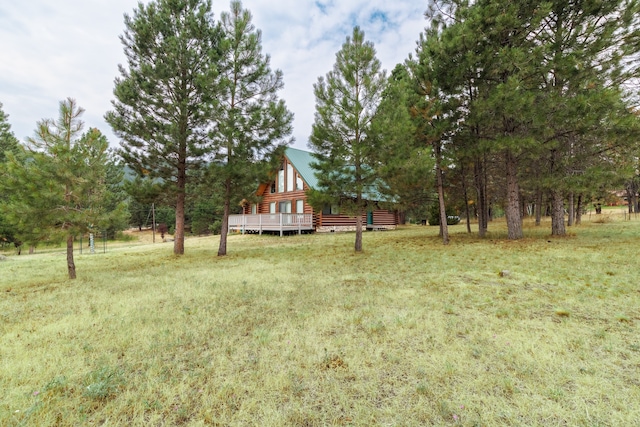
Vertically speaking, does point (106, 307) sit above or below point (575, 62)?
below

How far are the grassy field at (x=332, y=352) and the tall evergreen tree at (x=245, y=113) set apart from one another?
604cm

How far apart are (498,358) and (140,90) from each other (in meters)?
13.7

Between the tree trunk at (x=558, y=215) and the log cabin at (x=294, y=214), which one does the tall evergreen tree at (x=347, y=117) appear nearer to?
the tree trunk at (x=558, y=215)

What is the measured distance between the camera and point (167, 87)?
447 inches

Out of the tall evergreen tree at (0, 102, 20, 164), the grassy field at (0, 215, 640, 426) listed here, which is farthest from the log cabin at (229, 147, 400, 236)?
the tall evergreen tree at (0, 102, 20, 164)

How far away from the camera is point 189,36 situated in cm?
1129

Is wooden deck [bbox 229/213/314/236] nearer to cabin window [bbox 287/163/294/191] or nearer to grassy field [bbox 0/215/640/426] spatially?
cabin window [bbox 287/163/294/191]

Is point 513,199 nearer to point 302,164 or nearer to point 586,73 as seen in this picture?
point 586,73

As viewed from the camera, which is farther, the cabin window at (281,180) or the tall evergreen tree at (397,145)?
the cabin window at (281,180)

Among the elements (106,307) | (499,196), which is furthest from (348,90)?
(499,196)

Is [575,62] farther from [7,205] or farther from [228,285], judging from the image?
[7,205]

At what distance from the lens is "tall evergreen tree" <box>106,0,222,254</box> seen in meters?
10.7

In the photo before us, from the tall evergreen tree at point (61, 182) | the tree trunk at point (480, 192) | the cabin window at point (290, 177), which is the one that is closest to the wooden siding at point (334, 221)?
the cabin window at point (290, 177)

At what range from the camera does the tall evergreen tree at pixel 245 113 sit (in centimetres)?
1098
